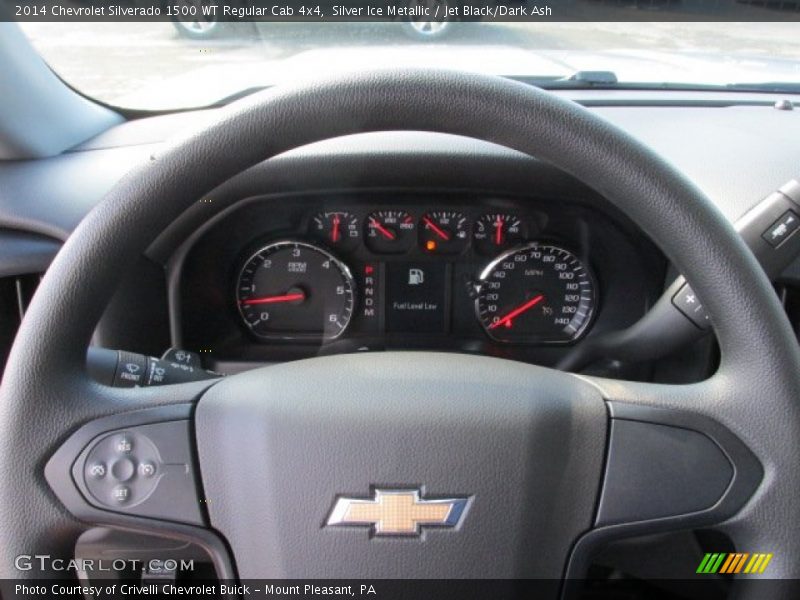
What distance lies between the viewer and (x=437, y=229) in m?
2.24

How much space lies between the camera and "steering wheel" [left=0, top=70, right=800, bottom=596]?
3.73ft

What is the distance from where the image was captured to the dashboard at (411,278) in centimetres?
218

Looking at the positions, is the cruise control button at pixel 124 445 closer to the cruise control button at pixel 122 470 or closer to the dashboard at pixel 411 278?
the cruise control button at pixel 122 470

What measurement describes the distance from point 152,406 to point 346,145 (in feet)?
2.99

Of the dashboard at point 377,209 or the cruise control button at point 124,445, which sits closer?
the cruise control button at point 124,445

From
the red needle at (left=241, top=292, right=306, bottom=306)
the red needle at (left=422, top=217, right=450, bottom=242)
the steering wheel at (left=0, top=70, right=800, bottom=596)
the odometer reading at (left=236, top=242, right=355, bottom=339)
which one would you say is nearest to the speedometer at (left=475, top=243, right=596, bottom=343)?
the red needle at (left=422, top=217, right=450, bottom=242)

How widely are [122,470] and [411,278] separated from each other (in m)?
1.19

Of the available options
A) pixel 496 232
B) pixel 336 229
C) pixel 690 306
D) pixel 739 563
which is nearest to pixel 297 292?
pixel 336 229

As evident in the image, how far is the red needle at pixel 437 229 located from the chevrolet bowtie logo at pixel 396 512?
3.71 feet

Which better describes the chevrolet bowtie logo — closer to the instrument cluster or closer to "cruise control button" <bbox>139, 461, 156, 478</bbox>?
"cruise control button" <bbox>139, 461, 156, 478</bbox>

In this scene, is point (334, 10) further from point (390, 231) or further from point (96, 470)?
point (96, 470)

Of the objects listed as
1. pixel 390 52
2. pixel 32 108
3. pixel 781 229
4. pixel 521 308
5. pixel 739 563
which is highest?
pixel 390 52

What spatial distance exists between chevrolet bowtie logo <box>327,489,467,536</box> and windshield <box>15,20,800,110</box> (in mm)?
1373

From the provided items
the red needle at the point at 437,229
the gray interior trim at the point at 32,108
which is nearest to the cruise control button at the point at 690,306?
the red needle at the point at 437,229
